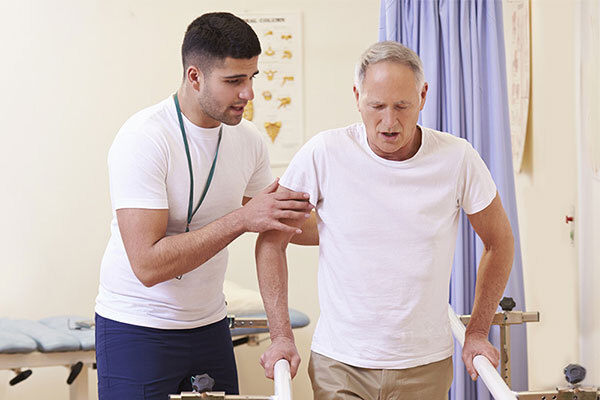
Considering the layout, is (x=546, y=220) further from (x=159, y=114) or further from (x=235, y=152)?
(x=159, y=114)

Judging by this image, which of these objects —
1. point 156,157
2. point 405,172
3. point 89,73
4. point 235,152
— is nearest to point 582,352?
point 405,172

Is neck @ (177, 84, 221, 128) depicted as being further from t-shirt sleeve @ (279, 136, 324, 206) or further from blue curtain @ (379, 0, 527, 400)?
blue curtain @ (379, 0, 527, 400)

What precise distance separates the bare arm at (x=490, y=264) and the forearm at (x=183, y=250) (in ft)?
1.83

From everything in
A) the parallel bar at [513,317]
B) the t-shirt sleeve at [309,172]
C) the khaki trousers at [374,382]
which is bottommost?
the khaki trousers at [374,382]

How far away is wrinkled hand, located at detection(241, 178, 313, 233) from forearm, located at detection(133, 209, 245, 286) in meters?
0.07

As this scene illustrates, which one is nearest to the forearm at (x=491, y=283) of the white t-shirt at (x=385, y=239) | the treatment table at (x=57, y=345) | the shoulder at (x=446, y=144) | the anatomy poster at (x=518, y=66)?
the white t-shirt at (x=385, y=239)

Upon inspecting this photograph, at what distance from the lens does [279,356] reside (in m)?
1.51

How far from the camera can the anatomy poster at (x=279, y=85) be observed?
12.2 feet

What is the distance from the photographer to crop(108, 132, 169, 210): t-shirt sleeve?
1.68m

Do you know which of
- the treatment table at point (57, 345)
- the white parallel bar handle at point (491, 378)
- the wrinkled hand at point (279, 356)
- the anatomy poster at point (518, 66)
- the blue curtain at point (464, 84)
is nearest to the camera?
the white parallel bar handle at point (491, 378)

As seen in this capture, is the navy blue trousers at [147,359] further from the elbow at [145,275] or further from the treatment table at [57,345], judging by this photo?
the treatment table at [57,345]

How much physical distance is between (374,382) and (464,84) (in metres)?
1.15

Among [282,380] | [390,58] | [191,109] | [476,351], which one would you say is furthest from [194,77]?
[476,351]

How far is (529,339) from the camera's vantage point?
305 cm
